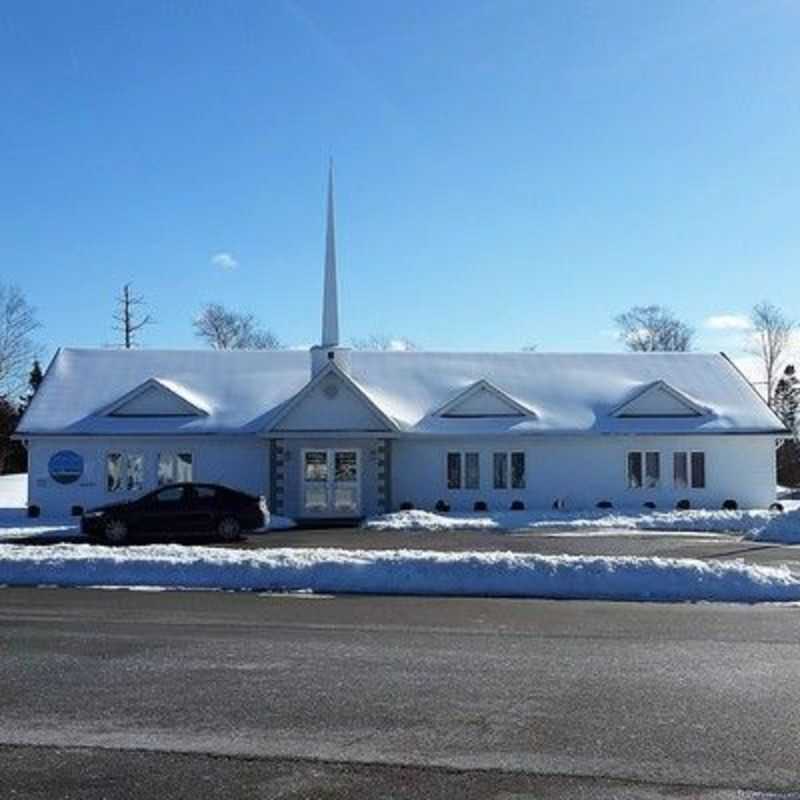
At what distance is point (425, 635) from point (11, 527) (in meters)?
23.1

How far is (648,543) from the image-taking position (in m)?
26.1

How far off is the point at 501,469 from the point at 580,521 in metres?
5.50

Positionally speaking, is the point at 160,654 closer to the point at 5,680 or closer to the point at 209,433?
the point at 5,680

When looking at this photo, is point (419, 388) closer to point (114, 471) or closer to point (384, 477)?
point (384, 477)

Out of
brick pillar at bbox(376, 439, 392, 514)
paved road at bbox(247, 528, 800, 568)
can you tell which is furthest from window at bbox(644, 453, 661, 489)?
brick pillar at bbox(376, 439, 392, 514)

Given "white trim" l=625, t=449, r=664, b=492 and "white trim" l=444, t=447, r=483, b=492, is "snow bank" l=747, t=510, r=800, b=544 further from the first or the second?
"white trim" l=444, t=447, r=483, b=492

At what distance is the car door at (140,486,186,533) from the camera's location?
1104 inches

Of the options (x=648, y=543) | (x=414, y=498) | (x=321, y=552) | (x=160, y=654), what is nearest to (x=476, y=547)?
(x=648, y=543)

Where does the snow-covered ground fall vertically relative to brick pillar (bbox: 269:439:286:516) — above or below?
below

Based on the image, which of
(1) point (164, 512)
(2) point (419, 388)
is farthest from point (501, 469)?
(1) point (164, 512)

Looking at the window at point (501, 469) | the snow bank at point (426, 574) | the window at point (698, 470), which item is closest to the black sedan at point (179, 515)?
the snow bank at point (426, 574)

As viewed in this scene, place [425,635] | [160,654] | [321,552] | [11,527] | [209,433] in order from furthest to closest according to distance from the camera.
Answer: [209,433] → [11,527] → [321,552] → [425,635] → [160,654]

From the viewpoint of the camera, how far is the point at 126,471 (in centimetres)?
3644

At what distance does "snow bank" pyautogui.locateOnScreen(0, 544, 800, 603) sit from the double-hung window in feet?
63.1
